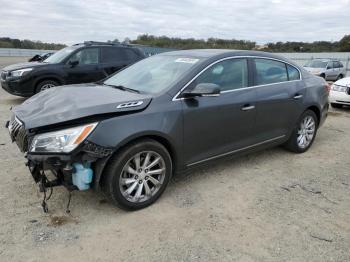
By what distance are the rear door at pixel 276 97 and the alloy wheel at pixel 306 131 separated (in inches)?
12.5

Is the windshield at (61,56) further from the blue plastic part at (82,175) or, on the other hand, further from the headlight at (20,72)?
the blue plastic part at (82,175)

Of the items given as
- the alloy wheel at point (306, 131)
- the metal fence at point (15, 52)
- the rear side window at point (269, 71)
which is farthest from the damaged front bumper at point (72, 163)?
the metal fence at point (15, 52)

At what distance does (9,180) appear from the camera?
422 cm

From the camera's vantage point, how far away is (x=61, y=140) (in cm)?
315

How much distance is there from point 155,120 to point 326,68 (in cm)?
1878

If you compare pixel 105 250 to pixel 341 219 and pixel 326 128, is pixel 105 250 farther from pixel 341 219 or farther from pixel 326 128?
pixel 326 128

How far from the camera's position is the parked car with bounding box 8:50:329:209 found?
10.5 ft

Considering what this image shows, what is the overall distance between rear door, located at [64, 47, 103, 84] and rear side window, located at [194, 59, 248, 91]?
636 cm

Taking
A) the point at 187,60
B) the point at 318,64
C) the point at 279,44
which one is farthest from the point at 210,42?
the point at 187,60

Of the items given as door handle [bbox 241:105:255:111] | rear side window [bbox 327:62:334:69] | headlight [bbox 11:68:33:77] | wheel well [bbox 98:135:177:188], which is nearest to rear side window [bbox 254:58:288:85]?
door handle [bbox 241:105:255:111]

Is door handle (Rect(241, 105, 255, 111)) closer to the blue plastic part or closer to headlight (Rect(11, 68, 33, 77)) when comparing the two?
the blue plastic part

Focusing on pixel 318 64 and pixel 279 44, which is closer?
pixel 318 64

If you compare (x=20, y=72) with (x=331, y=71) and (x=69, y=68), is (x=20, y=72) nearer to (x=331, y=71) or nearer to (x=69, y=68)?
(x=69, y=68)

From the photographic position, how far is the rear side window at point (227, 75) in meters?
4.08
